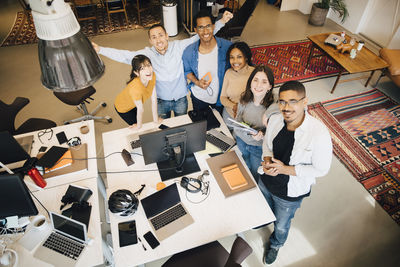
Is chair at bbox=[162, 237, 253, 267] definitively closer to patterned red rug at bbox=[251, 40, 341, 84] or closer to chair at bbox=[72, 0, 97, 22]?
patterned red rug at bbox=[251, 40, 341, 84]

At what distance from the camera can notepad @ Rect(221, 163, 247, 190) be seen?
2.08 meters

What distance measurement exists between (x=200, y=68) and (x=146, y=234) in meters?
1.61

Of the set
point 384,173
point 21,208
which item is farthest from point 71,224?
point 384,173

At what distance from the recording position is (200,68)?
2562 millimetres

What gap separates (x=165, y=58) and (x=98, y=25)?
4.32 metres

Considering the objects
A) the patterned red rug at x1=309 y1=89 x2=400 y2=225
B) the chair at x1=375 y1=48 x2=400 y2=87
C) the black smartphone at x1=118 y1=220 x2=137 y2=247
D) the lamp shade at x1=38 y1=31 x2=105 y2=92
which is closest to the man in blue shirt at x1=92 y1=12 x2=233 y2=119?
the lamp shade at x1=38 y1=31 x2=105 y2=92

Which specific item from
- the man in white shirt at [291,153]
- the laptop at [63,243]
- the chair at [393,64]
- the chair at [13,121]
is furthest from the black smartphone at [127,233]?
the chair at [393,64]

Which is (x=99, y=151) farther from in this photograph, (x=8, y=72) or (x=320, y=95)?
(x=320, y=95)

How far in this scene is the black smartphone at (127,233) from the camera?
178cm

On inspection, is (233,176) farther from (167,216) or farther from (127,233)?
(127,233)

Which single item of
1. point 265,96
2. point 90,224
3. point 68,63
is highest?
point 68,63

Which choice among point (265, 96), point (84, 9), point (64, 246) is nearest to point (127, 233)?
point (64, 246)

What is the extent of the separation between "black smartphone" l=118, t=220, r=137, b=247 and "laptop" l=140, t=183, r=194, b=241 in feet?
0.42

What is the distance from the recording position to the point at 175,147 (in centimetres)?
203
